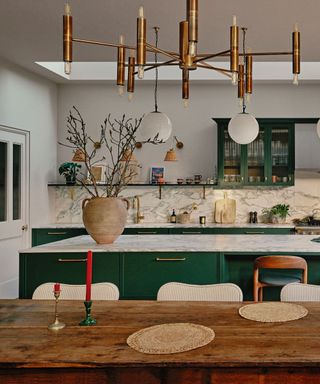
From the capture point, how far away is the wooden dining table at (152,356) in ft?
5.15

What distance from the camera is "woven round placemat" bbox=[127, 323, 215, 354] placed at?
1.67 m

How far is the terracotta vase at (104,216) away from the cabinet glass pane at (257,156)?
3346mm

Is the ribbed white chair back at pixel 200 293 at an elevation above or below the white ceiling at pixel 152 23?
below

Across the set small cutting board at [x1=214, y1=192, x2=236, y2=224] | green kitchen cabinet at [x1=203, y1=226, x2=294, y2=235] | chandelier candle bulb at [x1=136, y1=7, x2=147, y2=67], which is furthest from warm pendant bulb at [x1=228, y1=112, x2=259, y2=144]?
small cutting board at [x1=214, y1=192, x2=236, y2=224]

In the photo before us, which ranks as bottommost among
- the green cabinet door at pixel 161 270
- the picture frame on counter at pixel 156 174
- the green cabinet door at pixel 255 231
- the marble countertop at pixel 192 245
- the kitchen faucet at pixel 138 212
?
the green cabinet door at pixel 161 270

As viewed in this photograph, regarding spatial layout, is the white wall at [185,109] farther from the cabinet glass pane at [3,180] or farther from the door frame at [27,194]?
the cabinet glass pane at [3,180]

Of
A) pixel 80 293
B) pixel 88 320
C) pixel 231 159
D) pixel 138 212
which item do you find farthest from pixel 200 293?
pixel 138 212

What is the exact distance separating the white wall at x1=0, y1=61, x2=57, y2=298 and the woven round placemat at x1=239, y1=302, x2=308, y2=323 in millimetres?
4169

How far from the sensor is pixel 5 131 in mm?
5828

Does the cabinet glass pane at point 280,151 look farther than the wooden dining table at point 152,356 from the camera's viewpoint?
Yes

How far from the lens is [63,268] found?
3.81 metres

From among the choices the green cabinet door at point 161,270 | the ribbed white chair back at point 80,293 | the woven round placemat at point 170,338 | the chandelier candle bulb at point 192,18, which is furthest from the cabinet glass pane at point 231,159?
the woven round placemat at point 170,338

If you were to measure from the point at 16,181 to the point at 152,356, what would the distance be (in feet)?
16.3

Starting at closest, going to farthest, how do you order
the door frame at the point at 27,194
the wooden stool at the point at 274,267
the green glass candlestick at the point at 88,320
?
the green glass candlestick at the point at 88,320 < the wooden stool at the point at 274,267 < the door frame at the point at 27,194
